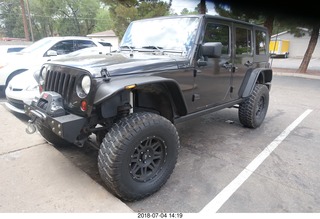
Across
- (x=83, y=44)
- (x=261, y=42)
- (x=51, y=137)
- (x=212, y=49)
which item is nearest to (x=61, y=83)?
(x=51, y=137)

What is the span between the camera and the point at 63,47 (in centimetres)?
754

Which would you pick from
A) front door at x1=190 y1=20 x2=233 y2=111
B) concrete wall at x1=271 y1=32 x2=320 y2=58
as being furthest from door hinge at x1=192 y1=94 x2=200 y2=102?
concrete wall at x1=271 y1=32 x2=320 y2=58

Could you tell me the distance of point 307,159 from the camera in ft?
12.2

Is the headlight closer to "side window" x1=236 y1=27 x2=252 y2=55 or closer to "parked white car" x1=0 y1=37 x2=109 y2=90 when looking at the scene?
"side window" x1=236 y1=27 x2=252 y2=55

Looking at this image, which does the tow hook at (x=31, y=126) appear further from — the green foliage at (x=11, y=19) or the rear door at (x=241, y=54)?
the green foliage at (x=11, y=19)

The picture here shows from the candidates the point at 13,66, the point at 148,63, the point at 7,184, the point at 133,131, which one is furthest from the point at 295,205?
the point at 13,66

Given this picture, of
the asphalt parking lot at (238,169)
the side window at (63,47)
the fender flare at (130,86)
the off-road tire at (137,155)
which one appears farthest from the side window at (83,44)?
the off-road tire at (137,155)

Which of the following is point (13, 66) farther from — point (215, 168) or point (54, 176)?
point (215, 168)

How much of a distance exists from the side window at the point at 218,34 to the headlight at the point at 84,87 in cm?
182

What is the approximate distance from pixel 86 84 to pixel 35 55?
17.1ft

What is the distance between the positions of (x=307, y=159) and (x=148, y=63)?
109 inches

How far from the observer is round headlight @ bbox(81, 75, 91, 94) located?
2.41 m

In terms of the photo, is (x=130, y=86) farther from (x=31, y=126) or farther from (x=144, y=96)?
(x=31, y=126)

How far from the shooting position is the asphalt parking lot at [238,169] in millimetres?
2627
